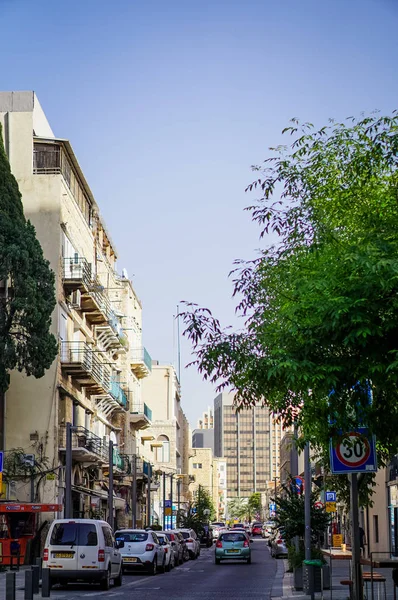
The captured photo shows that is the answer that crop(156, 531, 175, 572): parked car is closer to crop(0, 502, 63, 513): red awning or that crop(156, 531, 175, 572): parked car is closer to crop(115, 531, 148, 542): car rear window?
crop(0, 502, 63, 513): red awning

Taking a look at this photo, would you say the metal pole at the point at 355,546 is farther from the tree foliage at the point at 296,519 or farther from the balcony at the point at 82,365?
the balcony at the point at 82,365

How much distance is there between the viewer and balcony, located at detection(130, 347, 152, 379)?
87.4 metres

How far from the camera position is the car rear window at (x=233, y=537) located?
5281cm

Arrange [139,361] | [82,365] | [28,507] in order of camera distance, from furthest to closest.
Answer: [139,361] → [82,365] → [28,507]

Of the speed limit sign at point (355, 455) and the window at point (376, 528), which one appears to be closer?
the speed limit sign at point (355, 455)

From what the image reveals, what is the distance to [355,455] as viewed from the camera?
16188 millimetres

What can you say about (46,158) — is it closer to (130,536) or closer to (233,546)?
(233,546)

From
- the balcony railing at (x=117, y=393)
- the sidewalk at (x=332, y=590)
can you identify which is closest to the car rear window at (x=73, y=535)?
the sidewalk at (x=332, y=590)

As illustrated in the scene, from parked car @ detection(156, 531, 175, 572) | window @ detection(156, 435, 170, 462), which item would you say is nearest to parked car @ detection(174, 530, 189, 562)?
parked car @ detection(156, 531, 175, 572)

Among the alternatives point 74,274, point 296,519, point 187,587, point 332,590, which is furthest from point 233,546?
point 332,590

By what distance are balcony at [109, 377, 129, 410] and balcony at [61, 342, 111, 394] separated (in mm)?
7604

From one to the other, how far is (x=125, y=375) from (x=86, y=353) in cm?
2621

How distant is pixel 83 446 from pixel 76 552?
1120 inches

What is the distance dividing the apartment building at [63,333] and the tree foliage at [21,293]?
6060 mm
